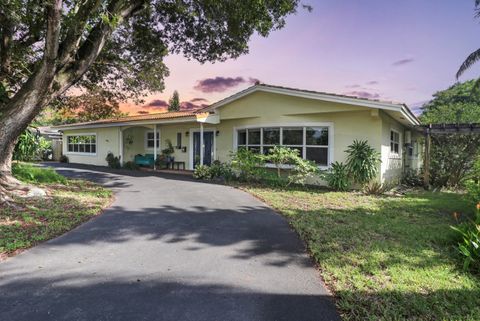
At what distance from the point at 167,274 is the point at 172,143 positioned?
13.9 m

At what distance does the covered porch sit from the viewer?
1511 centimetres

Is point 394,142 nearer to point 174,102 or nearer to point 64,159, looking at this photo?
point 64,159

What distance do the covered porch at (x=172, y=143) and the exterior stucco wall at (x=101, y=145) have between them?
901 mm

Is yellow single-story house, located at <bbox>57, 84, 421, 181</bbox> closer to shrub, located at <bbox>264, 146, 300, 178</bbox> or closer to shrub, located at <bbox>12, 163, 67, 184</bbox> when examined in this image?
shrub, located at <bbox>264, 146, 300, 178</bbox>

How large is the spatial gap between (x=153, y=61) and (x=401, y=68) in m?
13.6

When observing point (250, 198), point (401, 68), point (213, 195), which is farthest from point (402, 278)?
point (401, 68)

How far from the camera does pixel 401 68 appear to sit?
1588 centimetres

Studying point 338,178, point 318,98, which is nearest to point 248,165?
point 338,178

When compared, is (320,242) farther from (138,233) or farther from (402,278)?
(138,233)

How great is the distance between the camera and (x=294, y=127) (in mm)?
11930

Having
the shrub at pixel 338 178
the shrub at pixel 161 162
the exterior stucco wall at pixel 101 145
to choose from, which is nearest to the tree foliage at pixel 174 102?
the exterior stucco wall at pixel 101 145

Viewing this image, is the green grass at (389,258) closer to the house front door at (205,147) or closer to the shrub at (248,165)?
the shrub at (248,165)

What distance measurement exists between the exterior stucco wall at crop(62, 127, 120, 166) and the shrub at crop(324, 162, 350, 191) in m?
14.3

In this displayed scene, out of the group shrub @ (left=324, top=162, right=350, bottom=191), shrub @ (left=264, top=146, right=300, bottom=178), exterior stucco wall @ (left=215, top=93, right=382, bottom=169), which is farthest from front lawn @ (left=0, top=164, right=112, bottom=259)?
shrub @ (left=324, top=162, right=350, bottom=191)
